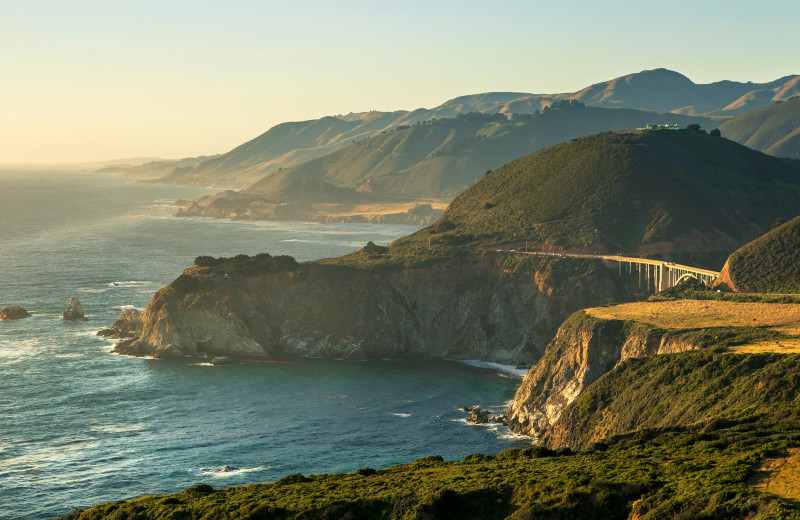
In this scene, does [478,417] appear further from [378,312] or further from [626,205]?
Result: [626,205]

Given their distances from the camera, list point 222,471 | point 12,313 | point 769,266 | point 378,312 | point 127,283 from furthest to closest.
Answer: point 127,283
point 12,313
point 378,312
point 769,266
point 222,471

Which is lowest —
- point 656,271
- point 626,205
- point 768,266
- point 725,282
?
point 725,282

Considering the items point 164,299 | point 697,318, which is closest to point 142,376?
point 164,299

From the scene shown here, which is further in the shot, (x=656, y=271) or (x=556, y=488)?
(x=656, y=271)

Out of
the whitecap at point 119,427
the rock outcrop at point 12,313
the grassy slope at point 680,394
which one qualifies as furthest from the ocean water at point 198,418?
the grassy slope at point 680,394

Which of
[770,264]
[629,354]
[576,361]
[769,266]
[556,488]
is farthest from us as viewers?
[770,264]

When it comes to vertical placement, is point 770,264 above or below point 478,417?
above

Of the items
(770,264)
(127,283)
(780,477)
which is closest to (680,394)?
(780,477)

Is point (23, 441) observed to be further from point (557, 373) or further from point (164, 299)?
point (557, 373)
